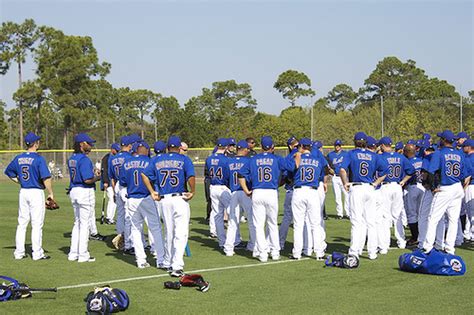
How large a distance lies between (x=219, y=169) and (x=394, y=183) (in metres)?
3.74

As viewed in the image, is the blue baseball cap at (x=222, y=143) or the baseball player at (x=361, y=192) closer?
the baseball player at (x=361, y=192)

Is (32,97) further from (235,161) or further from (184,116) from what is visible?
(235,161)

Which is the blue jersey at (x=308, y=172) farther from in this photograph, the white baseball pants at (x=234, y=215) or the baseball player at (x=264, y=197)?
the white baseball pants at (x=234, y=215)

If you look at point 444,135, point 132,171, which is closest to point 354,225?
point 444,135

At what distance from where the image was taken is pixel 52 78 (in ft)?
193

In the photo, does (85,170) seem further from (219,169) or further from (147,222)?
(219,169)

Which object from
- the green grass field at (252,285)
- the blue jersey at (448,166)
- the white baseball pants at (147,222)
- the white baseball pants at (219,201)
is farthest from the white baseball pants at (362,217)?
the white baseball pants at (147,222)

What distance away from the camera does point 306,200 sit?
12102 millimetres

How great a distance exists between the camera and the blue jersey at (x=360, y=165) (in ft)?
39.3

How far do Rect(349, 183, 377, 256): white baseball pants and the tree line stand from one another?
3178 centimetres

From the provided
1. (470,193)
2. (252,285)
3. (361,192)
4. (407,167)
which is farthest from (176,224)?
(470,193)

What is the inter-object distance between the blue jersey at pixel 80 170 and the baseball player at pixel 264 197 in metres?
2.95

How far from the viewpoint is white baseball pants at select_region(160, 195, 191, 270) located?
10.6 metres

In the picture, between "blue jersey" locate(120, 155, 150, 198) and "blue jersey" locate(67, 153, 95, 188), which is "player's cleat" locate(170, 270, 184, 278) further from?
"blue jersey" locate(67, 153, 95, 188)
